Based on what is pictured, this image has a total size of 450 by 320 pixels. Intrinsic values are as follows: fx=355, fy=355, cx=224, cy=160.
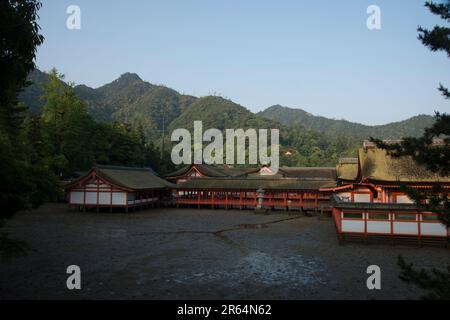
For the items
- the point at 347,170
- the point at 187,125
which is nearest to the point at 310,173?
the point at 347,170

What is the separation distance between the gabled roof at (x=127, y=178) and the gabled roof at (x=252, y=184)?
129 inches

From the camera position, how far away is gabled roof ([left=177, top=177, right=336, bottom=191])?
3588cm

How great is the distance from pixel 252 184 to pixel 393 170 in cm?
1782

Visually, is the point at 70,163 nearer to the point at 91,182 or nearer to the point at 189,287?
the point at 91,182

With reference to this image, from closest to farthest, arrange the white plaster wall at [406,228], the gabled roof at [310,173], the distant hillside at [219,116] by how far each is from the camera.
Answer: the white plaster wall at [406,228]
the gabled roof at [310,173]
the distant hillside at [219,116]

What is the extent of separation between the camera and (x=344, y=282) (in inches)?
462

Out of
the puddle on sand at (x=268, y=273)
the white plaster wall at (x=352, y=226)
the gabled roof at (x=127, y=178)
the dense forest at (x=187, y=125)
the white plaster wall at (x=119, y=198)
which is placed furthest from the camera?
the dense forest at (x=187, y=125)

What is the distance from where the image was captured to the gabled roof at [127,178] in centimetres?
3234

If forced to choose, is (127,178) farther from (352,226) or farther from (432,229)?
(432,229)

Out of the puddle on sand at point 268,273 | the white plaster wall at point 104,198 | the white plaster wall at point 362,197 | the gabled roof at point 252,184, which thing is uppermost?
the gabled roof at point 252,184

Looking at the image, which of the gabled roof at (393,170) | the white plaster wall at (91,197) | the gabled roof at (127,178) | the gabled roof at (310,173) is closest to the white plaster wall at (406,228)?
the gabled roof at (393,170)

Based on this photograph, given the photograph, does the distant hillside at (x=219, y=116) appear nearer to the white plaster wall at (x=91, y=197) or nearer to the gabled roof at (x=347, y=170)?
the white plaster wall at (x=91, y=197)

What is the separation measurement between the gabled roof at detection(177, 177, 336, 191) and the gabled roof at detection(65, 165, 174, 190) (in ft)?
10.7

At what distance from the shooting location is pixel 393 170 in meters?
21.1
